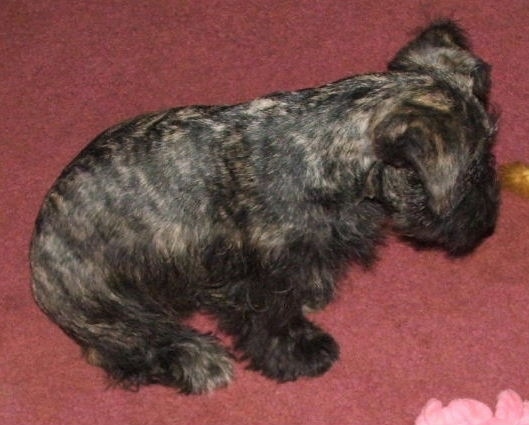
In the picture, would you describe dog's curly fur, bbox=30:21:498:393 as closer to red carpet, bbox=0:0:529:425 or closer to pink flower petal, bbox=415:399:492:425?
red carpet, bbox=0:0:529:425

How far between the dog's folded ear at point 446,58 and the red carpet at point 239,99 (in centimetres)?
93

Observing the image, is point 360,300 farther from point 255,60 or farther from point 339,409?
point 255,60

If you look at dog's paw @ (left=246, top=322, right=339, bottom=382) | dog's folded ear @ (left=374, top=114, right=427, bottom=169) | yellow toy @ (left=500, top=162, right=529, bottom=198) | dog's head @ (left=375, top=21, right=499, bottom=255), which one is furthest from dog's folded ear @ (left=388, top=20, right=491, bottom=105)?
dog's paw @ (left=246, top=322, right=339, bottom=382)

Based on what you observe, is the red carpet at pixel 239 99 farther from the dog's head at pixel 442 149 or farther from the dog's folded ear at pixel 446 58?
the dog's folded ear at pixel 446 58

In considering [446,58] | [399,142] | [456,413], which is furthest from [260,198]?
[456,413]

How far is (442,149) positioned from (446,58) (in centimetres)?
55

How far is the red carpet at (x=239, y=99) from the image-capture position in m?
3.18

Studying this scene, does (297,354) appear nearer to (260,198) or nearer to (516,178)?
(260,198)

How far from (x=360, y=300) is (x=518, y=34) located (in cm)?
165

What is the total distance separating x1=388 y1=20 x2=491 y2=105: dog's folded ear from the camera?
104 inches

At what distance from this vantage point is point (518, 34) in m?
4.07

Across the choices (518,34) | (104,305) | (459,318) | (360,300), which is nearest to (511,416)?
(459,318)

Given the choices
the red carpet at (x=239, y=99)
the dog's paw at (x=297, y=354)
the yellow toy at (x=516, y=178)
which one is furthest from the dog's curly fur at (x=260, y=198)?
the yellow toy at (x=516, y=178)

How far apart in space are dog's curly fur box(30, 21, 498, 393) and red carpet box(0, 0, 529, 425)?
0.43m
